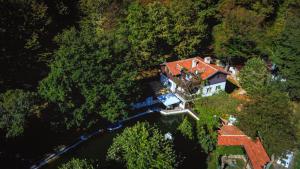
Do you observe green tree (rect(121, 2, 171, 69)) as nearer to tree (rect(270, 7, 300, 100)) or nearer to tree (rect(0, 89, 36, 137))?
tree (rect(270, 7, 300, 100))

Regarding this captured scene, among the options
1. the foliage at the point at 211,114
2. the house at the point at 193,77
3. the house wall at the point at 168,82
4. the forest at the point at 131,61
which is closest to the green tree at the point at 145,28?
the forest at the point at 131,61

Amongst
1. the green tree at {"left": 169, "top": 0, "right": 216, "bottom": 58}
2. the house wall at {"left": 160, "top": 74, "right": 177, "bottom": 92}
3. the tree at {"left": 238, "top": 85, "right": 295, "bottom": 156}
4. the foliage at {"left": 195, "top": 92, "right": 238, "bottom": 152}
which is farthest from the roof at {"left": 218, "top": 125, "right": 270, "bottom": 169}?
the green tree at {"left": 169, "top": 0, "right": 216, "bottom": 58}

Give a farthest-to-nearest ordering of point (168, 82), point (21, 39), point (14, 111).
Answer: point (168, 82) → point (21, 39) → point (14, 111)

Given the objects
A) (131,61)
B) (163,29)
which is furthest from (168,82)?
(131,61)

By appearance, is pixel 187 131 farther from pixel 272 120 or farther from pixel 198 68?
pixel 198 68

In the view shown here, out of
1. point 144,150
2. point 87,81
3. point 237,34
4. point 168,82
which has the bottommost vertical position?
point 168,82
